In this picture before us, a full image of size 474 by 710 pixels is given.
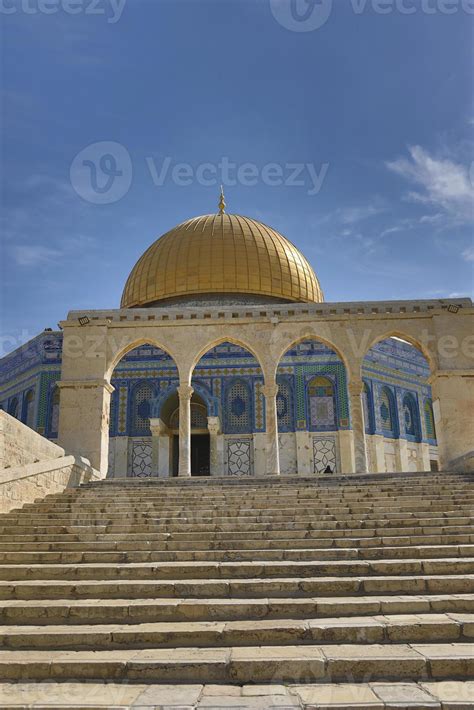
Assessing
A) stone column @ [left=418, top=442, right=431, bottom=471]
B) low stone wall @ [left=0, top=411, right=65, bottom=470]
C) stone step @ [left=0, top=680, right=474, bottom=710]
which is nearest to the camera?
stone step @ [left=0, top=680, right=474, bottom=710]

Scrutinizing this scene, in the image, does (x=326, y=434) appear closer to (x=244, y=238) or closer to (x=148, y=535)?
(x=244, y=238)

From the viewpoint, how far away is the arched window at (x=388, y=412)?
18781mm

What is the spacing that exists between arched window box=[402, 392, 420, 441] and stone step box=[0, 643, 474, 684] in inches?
623

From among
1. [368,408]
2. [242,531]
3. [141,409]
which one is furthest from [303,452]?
[242,531]

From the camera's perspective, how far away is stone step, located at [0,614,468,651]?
13.6 feet

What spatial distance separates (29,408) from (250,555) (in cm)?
1444

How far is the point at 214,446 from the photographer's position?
57.5ft

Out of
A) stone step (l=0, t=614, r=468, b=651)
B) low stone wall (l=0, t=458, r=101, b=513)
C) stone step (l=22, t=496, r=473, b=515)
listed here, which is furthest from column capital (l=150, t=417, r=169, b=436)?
stone step (l=0, t=614, r=468, b=651)

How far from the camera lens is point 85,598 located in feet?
16.5

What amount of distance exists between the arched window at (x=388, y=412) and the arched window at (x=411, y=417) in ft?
1.48

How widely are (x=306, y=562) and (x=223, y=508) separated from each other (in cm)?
213

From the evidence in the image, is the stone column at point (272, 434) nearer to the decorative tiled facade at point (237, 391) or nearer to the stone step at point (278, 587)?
the decorative tiled facade at point (237, 391)

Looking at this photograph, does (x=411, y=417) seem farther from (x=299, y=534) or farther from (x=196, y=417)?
(x=299, y=534)

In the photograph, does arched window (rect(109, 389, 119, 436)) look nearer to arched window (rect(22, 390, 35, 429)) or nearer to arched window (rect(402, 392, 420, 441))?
arched window (rect(22, 390, 35, 429))
